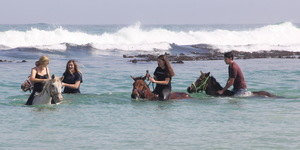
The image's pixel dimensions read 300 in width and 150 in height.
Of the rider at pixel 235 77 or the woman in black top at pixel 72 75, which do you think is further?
the woman in black top at pixel 72 75

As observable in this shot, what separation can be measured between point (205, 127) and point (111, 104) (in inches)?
166

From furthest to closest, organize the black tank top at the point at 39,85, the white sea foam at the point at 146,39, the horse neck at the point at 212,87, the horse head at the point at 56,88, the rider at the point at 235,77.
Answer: the white sea foam at the point at 146,39
the horse neck at the point at 212,87
the rider at the point at 235,77
the black tank top at the point at 39,85
the horse head at the point at 56,88

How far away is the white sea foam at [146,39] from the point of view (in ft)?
171

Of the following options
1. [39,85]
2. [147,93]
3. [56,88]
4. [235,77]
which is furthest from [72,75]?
[235,77]

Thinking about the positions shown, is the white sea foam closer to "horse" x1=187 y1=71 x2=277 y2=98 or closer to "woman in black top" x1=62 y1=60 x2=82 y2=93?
"woman in black top" x1=62 y1=60 x2=82 y2=93

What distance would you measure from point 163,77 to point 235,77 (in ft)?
6.70

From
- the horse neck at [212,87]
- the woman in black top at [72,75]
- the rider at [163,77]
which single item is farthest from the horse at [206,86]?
the woman in black top at [72,75]

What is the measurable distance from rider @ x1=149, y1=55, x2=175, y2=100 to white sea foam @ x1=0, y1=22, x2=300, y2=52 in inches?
1254

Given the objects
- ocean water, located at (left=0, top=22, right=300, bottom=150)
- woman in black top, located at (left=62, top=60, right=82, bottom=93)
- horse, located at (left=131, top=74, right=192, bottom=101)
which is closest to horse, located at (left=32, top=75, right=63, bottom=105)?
ocean water, located at (left=0, top=22, right=300, bottom=150)

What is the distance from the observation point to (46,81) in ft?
41.7

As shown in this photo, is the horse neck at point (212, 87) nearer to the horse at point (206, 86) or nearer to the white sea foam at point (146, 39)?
the horse at point (206, 86)

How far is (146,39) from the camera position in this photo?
62.4m

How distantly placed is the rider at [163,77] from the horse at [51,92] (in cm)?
269

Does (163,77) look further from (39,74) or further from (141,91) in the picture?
(39,74)
